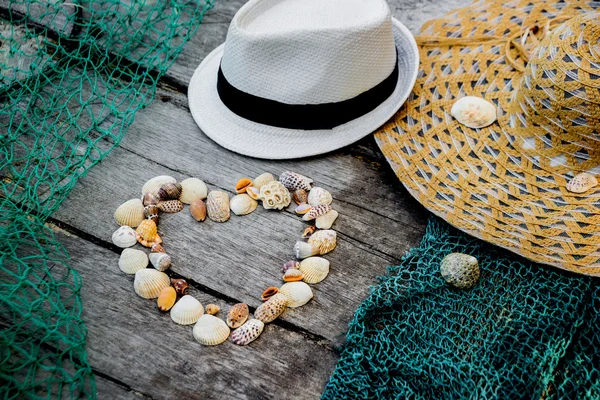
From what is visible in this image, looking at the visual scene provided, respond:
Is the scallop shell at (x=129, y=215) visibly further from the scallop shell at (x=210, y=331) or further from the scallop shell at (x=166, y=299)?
the scallop shell at (x=210, y=331)

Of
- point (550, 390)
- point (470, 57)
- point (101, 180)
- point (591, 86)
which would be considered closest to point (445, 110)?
point (470, 57)

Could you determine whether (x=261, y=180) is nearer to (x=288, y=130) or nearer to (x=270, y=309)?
(x=288, y=130)

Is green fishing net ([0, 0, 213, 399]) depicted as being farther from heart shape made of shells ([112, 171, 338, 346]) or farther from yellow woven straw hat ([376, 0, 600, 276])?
yellow woven straw hat ([376, 0, 600, 276])

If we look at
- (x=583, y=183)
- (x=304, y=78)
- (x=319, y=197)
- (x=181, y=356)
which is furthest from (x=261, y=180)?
(x=583, y=183)

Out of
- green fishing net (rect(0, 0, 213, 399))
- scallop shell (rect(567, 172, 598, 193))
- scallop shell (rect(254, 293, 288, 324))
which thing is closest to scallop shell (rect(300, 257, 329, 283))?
scallop shell (rect(254, 293, 288, 324))

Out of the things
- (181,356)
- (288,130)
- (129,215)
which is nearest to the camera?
(181,356)

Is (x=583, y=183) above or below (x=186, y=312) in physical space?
above
